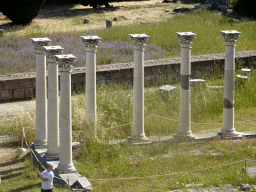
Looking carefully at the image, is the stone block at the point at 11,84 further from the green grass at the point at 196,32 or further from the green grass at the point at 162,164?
the green grass at the point at 196,32

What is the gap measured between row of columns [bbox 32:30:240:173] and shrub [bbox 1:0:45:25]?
1667cm

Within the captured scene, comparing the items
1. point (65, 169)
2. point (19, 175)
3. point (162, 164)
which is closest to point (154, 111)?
point (162, 164)

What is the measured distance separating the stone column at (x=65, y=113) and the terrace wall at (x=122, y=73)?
4.79m

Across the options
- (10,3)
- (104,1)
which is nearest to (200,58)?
(10,3)

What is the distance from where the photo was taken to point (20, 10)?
2789 centimetres

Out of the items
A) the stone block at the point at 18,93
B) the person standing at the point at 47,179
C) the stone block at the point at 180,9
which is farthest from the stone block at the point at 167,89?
the stone block at the point at 180,9

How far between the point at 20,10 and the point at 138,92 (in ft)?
56.3

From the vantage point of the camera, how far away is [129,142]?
1242 centimetres

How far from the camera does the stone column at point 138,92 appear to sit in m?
12.2

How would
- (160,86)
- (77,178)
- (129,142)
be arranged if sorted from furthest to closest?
(160,86)
(129,142)
(77,178)

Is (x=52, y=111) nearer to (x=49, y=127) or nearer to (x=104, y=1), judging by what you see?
(x=49, y=127)

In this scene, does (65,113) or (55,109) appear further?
(55,109)

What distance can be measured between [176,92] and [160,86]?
132cm

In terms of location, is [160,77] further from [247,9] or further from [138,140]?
[247,9]
